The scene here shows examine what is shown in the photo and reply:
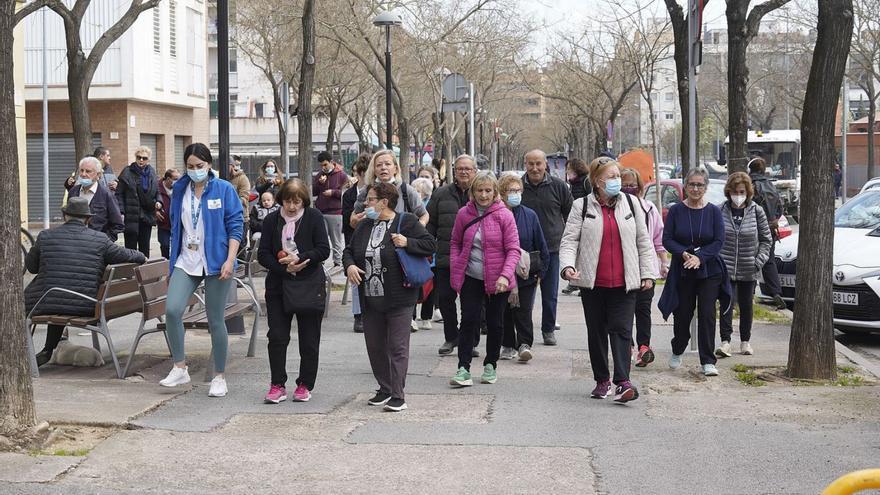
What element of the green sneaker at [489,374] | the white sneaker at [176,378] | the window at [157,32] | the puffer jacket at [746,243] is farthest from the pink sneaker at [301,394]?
the window at [157,32]

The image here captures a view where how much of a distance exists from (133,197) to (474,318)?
8050mm

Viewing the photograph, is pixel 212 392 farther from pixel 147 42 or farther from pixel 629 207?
pixel 147 42

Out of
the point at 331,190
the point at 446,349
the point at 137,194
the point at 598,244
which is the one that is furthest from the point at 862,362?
the point at 331,190

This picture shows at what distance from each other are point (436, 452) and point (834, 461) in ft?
7.63

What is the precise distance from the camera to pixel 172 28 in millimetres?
40531

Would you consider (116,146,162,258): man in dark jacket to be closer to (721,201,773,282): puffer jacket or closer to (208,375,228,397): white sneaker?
(208,375,228,397): white sneaker

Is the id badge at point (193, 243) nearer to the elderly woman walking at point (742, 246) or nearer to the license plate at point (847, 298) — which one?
the elderly woman walking at point (742, 246)

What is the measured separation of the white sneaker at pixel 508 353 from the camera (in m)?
11.3

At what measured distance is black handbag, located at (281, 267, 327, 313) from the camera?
8828 millimetres

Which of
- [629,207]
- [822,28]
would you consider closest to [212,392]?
[629,207]

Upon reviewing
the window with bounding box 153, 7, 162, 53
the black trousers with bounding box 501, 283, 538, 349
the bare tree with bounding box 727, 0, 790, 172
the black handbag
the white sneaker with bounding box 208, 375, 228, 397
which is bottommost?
the white sneaker with bounding box 208, 375, 228, 397

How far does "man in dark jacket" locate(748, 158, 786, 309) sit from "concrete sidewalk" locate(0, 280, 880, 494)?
98.0 inches

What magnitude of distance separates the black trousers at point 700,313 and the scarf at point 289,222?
135 inches

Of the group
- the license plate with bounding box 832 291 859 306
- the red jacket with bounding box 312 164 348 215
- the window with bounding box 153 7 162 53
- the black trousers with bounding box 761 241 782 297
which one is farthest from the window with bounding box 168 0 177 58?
the license plate with bounding box 832 291 859 306
